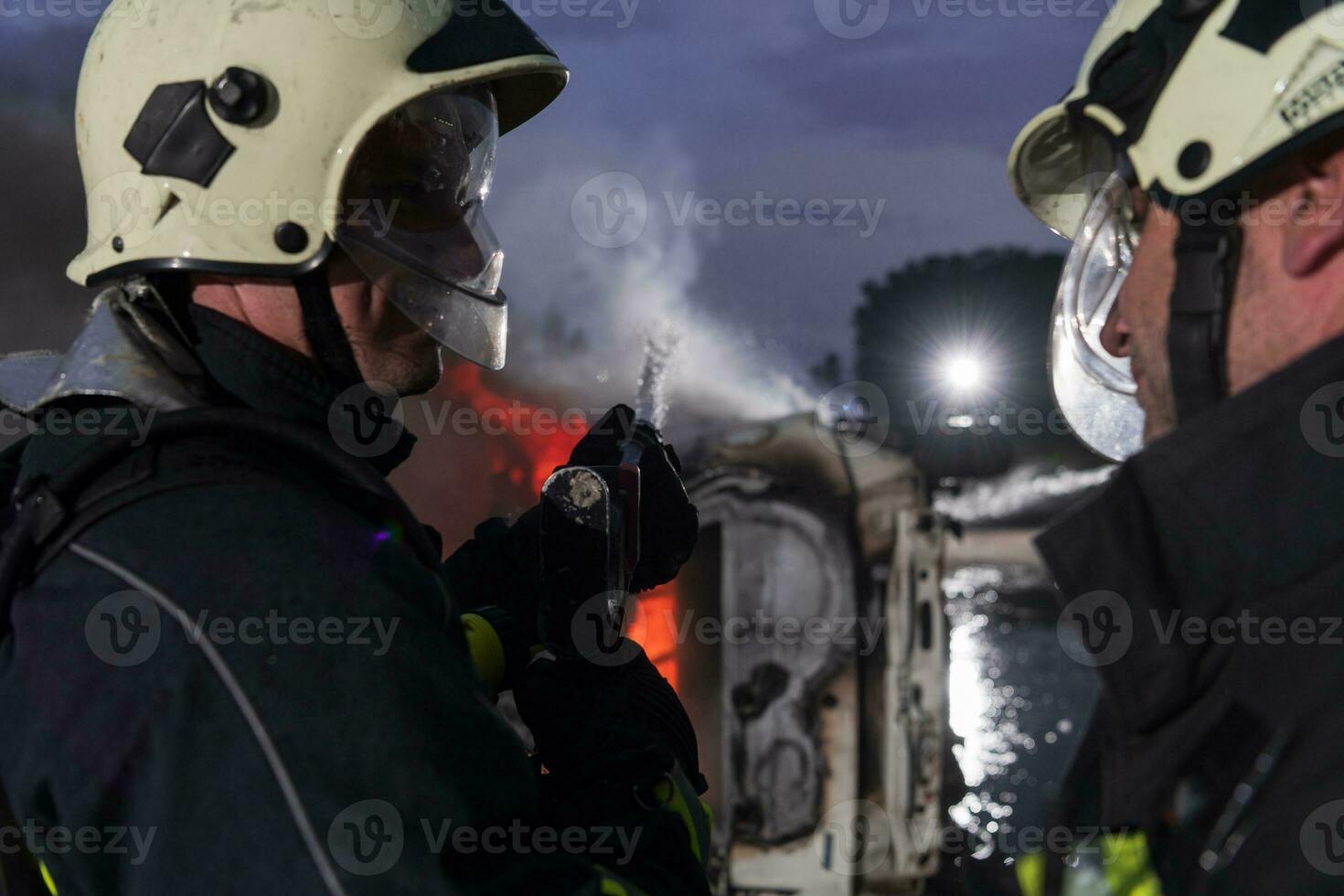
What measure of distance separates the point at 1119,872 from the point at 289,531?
124 centimetres

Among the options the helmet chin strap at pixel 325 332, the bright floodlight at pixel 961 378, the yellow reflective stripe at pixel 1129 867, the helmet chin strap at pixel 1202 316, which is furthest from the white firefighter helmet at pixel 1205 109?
the bright floodlight at pixel 961 378

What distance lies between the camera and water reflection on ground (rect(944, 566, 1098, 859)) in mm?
8547

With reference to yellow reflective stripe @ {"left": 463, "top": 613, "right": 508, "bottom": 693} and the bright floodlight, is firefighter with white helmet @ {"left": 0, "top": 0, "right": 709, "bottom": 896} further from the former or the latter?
the bright floodlight

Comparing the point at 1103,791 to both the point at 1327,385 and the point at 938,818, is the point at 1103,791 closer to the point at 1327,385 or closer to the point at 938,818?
Result: the point at 1327,385

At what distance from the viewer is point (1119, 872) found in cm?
137

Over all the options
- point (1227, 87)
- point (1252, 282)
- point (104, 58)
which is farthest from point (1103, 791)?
point (104, 58)

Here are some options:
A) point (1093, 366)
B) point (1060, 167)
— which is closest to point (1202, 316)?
point (1093, 366)

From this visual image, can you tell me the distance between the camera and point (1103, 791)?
56.9 inches

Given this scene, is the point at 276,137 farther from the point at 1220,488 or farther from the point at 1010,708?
the point at 1010,708

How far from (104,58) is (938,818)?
182 inches

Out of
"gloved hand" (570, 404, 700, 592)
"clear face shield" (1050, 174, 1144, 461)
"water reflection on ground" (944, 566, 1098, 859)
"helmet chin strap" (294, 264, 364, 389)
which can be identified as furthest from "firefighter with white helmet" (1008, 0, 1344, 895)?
"water reflection on ground" (944, 566, 1098, 859)

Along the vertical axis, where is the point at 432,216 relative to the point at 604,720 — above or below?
above

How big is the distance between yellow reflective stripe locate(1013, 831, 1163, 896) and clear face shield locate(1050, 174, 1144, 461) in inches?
48.0

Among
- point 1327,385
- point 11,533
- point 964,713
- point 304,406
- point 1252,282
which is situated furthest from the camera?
point 964,713
